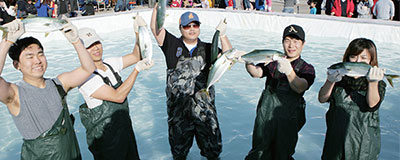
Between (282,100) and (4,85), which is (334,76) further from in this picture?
(4,85)

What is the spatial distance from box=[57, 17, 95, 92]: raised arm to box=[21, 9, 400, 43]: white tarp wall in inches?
415

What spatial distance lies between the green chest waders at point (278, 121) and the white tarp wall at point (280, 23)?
9.10 meters

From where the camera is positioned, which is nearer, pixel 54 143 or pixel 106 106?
pixel 54 143

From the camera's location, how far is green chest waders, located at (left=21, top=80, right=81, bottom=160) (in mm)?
2510

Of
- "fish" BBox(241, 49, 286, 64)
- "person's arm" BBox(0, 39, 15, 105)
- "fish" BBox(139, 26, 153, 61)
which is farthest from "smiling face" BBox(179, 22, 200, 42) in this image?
"person's arm" BBox(0, 39, 15, 105)

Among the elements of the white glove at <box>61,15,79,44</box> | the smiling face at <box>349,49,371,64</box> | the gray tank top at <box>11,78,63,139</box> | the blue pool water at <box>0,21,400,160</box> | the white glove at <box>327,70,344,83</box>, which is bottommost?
the blue pool water at <box>0,21,400,160</box>

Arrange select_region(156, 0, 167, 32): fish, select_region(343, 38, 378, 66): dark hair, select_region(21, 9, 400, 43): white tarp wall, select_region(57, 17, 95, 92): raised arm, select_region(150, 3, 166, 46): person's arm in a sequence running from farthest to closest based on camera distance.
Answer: select_region(21, 9, 400, 43): white tarp wall < select_region(150, 3, 166, 46): person's arm < select_region(156, 0, 167, 32): fish < select_region(343, 38, 378, 66): dark hair < select_region(57, 17, 95, 92): raised arm

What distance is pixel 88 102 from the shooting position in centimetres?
296

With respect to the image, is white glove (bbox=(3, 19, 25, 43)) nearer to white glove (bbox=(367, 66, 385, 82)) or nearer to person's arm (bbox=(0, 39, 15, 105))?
person's arm (bbox=(0, 39, 15, 105))

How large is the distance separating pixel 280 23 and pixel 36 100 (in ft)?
41.2

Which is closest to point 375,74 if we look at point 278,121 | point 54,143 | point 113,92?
point 278,121

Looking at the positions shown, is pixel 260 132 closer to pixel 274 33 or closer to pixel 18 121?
pixel 18 121

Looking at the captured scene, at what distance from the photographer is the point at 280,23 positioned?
13781mm

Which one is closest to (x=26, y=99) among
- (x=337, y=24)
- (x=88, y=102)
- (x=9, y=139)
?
(x=88, y=102)
